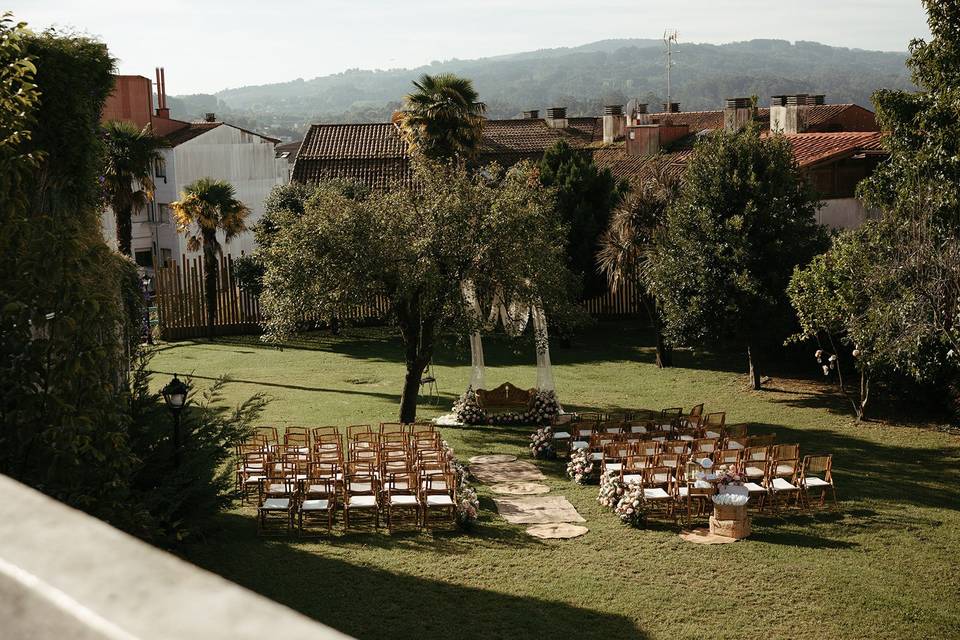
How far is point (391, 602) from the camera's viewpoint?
39.8 feet

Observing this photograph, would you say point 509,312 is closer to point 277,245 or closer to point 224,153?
point 277,245

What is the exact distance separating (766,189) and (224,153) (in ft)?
105

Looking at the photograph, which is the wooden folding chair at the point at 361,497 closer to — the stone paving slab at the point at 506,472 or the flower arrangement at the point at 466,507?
the flower arrangement at the point at 466,507

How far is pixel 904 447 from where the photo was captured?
834 inches

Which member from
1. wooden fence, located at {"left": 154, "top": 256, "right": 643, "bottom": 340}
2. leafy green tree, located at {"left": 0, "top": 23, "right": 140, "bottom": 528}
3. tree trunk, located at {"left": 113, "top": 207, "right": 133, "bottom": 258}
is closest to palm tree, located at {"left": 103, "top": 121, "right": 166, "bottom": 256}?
tree trunk, located at {"left": 113, "top": 207, "right": 133, "bottom": 258}

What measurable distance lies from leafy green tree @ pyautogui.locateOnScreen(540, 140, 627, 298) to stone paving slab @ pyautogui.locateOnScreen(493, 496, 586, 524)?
18280mm

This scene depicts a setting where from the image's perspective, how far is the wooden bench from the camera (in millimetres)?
23469

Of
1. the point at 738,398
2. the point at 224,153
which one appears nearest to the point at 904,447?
the point at 738,398

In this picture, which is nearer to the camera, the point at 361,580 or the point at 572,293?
the point at 361,580

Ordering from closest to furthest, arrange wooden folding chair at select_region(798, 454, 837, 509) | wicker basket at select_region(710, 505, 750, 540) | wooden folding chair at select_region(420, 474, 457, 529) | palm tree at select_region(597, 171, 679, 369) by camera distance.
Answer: wicker basket at select_region(710, 505, 750, 540) < wooden folding chair at select_region(420, 474, 457, 529) < wooden folding chair at select_region(798, 454, 837, 509) < palm tree at select_region(597, 171, 679, 369)

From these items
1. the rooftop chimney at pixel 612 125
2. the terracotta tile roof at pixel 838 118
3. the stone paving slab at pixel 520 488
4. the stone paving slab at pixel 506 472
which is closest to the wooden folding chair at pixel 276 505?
the stone paving slab at pixel 520 488

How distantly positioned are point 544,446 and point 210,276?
20.8 metres

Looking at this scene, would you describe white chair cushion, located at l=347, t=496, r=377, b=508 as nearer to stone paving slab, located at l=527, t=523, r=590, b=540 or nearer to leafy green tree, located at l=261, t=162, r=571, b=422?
stone paving slab, located at l=527, t=523, r=590, b=540

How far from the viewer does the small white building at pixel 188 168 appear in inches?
1902
